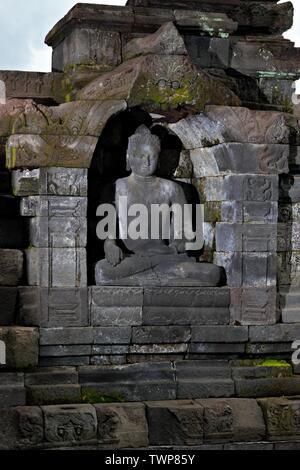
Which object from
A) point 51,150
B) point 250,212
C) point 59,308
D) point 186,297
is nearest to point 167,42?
point 51,150

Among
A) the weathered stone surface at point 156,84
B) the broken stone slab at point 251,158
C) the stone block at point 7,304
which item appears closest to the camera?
the weathered stone surface at point 156,84

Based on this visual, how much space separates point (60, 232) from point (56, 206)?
0.83 feet

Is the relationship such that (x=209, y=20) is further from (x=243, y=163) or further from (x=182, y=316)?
(x=182, y=316)

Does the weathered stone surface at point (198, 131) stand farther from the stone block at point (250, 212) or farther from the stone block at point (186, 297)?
the stone block at point (186, 297)

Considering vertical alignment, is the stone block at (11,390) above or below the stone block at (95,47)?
below

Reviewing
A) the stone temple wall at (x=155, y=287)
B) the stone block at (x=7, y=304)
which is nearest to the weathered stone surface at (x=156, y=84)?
the stone temple wall at (x=155, y=287)

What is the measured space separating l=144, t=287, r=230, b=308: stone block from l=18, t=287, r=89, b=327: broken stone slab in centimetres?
63

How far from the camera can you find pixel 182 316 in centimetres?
833

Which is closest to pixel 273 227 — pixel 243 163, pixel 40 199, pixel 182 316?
pixel 243 163

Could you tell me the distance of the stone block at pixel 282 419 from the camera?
311 inches

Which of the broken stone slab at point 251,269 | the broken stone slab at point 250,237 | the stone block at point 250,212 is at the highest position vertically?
the stone block at point 250,212

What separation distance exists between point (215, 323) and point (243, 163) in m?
1.62

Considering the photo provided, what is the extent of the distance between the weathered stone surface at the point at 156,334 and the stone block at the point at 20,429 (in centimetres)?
129

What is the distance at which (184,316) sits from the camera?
27.3ft
